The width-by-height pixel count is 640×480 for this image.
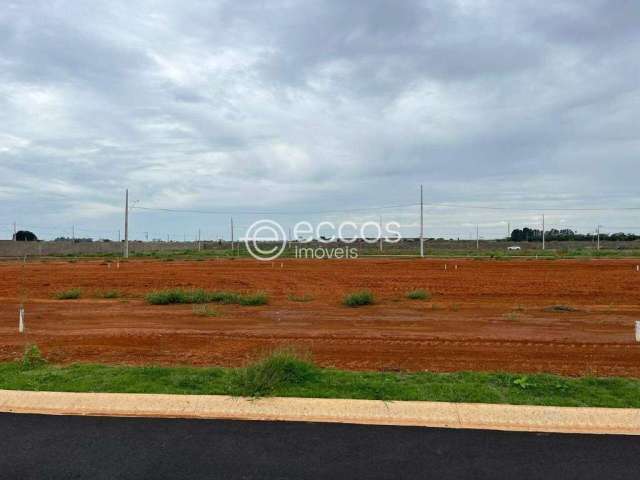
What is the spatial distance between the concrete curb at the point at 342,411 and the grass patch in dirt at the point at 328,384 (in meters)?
0.29

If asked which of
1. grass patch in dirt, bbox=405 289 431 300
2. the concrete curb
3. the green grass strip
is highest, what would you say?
grass patch in dirt, bbox=405 289 431 300

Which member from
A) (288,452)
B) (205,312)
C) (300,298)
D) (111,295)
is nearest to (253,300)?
(300,298)

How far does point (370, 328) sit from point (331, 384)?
22.3 ft

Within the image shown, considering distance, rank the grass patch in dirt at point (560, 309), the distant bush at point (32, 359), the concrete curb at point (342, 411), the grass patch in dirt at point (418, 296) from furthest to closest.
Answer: the grass patch in dirt at point (418, 296)
the grass patch in dirt at point (560, 309)
the distant bush at point (32, 359)
the concrete curb at point (342, 411)

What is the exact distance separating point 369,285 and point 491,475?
22.6 m

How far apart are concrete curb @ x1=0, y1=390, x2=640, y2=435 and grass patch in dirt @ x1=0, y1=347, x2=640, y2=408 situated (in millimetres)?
290

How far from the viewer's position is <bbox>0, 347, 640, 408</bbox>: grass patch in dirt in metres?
6.89

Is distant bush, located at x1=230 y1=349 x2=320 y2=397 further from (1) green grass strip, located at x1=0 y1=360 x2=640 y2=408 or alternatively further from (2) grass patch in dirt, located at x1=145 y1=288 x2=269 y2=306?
(2) grass patch in dirt, located at x1=145 y1=288 x2=269 y2=306

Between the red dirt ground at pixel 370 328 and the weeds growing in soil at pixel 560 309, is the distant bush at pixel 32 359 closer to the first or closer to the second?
the red dirt ground at pixel 370 328

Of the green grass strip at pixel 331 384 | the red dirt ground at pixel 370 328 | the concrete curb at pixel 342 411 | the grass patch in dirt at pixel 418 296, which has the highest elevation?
the grass patch in dirt at pixel 418 296

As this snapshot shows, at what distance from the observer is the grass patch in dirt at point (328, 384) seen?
6891 mm

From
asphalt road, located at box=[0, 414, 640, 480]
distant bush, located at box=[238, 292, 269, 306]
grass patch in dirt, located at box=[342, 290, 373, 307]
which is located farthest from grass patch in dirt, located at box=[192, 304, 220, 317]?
asphalt road, located at box=[0, 414, 640, 480]

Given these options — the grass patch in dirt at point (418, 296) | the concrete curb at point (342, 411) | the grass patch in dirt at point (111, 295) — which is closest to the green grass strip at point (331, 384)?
the concrete curb at point (342, 411)

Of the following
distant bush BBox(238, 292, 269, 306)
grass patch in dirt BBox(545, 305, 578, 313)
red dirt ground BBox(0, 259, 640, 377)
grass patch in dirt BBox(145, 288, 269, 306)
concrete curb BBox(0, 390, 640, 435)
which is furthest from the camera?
grass patch in dirt BBox(145, 288, 269, 306)
